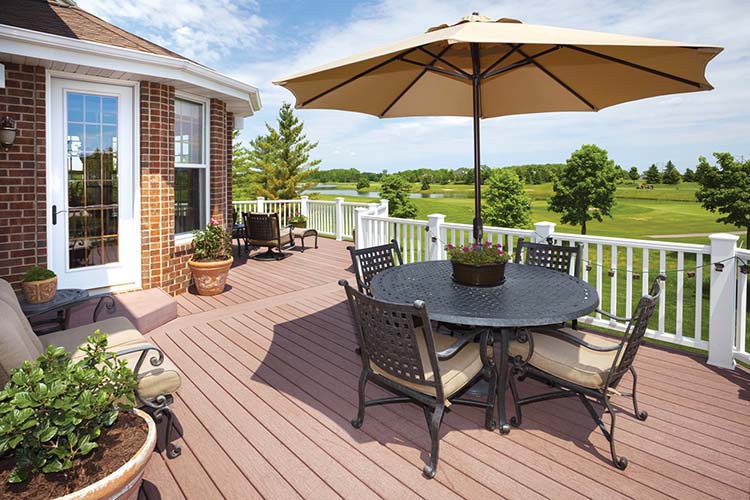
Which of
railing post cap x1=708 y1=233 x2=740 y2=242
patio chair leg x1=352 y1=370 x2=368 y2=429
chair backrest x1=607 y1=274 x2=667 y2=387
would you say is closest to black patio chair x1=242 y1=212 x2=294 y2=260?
patio chair leg x1=352 y1=370 x2=368 y2=429

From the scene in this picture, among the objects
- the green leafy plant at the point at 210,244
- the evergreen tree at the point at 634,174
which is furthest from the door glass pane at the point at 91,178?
the evergreen tree at the point at 634,174

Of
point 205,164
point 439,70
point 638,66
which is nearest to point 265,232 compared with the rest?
point 205,164

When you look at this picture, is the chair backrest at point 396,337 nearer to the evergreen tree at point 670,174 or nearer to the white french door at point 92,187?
the white french door at point 92,187

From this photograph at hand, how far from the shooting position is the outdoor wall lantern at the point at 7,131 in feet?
13.0

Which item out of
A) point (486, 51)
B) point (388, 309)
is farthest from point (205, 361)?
point (486, 51)

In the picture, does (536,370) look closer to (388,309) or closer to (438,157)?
(388,309)

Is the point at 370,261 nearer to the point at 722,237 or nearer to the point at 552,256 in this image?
the point at 552,256

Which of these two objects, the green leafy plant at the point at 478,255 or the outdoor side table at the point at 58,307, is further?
the outdoor side table at the point at 58,307

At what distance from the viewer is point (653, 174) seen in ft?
84.3

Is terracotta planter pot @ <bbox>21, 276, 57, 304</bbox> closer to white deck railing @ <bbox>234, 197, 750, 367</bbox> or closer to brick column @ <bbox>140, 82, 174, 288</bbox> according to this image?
brick column @ <bbox>140, 82, 174, 288</bbox>

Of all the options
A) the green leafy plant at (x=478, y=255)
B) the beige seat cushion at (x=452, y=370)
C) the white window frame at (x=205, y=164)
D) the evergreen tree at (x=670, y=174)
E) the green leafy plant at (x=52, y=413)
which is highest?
the evergreen tree at (x=670, y=174)

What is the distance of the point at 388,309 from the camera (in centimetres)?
210

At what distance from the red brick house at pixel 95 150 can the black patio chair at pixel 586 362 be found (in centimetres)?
437

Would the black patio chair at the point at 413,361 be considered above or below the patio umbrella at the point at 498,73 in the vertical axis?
below
